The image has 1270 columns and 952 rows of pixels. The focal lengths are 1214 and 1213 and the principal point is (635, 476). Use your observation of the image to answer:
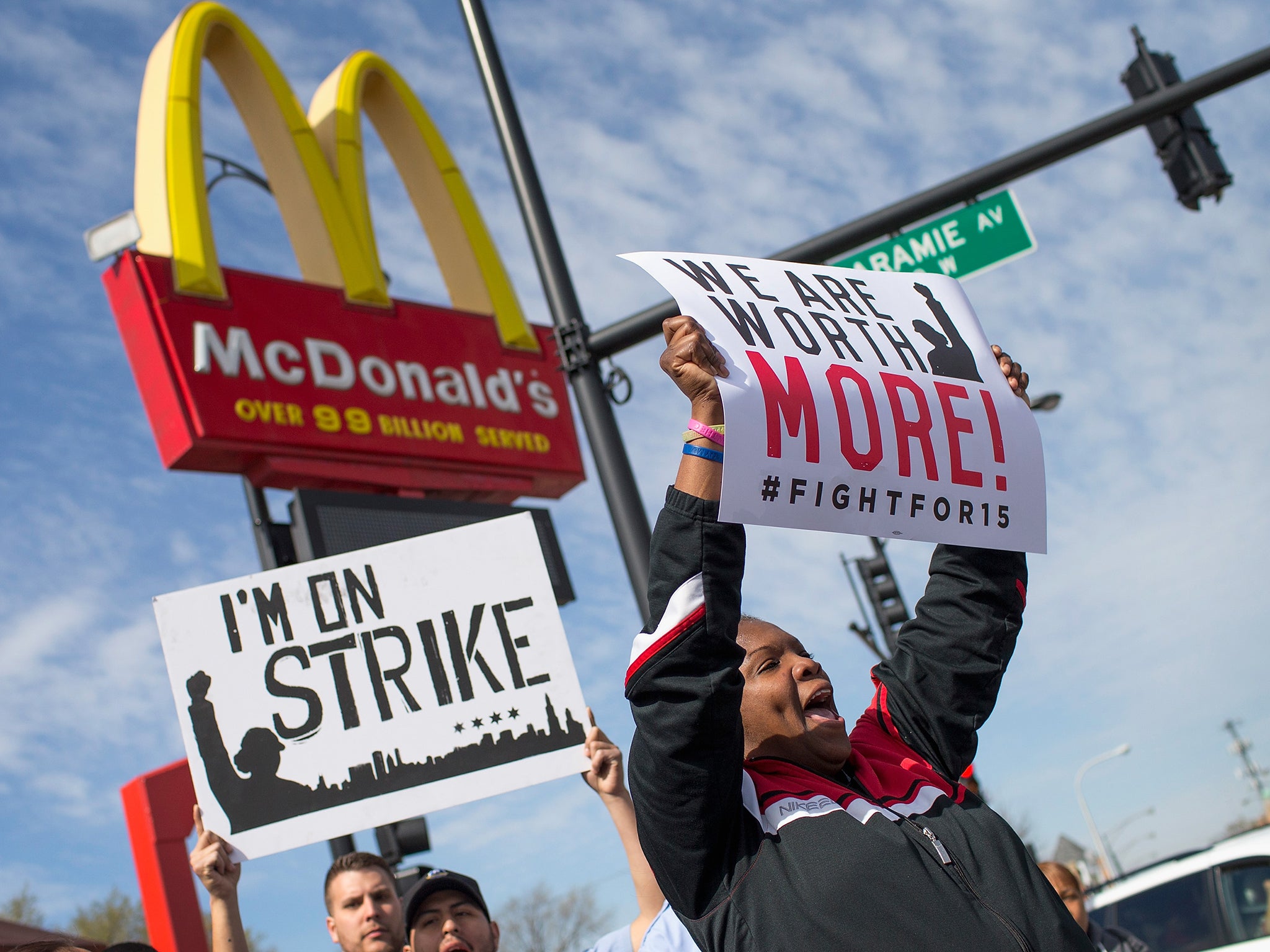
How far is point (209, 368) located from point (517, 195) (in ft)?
10.3

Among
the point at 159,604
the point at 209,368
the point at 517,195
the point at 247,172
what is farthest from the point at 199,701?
the point at 247,172

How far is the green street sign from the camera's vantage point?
20.2 ft

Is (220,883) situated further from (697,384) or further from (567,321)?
(567,321)

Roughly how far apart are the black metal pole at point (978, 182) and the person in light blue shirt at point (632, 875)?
2.27m

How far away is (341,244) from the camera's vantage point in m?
9.24

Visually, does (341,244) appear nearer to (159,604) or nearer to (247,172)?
(247,172)

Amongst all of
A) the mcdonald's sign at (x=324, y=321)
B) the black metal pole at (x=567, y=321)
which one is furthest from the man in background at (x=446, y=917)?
the mcdonald's sign at (x=324, y=321)

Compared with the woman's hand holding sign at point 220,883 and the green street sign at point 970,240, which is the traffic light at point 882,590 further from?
the woman's hand holding sign at point 220,883

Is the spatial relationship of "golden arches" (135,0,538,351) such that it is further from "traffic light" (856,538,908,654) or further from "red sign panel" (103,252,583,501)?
"traffic light" (856,538,908,654)

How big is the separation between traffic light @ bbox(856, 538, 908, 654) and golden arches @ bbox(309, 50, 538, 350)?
5.05 meters

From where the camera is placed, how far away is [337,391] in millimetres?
8625

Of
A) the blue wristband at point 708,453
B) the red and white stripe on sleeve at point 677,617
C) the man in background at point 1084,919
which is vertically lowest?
the man in background at point 1084,919

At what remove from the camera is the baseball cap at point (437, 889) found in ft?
12.1

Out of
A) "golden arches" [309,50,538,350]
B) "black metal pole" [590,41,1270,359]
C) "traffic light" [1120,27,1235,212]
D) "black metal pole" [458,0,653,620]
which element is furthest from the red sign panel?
"traffic light" [1120,27,1235,212]
